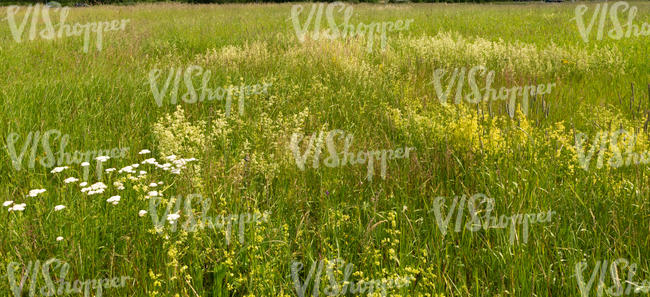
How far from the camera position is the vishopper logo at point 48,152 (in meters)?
3.13

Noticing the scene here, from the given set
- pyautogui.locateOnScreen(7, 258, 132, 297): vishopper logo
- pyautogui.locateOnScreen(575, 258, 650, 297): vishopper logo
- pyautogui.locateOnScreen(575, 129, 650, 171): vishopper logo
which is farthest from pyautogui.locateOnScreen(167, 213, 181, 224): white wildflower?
pyautogui.locateOnScreen(575, 129, 650, 171): vishopper logo

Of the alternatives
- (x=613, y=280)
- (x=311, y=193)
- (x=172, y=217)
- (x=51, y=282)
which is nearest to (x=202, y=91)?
(x=311, y=193)

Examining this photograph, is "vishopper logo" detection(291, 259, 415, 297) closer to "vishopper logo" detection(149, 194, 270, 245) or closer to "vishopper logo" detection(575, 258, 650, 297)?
"vishopper logo" detection(149, 194, 270, 245)

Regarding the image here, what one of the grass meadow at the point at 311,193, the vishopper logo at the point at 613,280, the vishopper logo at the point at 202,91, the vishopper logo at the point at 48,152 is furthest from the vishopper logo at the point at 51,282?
the vishopper logo at the point at 202,91

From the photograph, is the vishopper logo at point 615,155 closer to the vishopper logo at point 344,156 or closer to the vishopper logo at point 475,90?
the vishopper logo at point 344,156

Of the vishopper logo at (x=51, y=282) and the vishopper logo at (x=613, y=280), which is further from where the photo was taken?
the vishopper logo at (x=51, y=282)

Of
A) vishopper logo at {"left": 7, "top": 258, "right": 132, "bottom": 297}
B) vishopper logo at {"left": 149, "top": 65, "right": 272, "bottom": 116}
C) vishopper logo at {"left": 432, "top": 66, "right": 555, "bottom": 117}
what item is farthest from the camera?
vishopper logo at {"left": 432, "top": 66, "right": 555, "bottom": 117}

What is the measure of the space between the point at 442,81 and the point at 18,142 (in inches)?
182

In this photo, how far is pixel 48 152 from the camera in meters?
3.26

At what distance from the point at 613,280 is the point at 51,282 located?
228 cm

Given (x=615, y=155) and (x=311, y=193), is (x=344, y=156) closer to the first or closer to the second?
(x=311, y=193)

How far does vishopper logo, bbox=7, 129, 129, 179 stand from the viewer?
3.13 m

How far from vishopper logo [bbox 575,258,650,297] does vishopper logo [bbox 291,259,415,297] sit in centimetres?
67

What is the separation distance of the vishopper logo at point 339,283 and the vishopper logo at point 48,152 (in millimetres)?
1728
